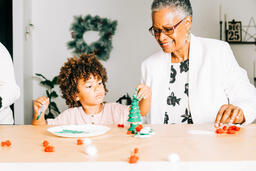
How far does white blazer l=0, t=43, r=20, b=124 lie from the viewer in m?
1.79

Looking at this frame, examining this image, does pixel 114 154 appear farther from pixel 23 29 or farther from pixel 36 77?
pixel 36 77

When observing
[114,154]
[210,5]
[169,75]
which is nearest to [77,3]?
[210,5]

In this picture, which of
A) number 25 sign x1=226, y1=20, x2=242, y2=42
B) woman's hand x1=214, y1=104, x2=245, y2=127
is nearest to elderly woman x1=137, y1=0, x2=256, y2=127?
woman's hand x1=214, y1=104, x2=245, y2=127

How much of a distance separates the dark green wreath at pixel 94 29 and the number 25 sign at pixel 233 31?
1578 millimetres

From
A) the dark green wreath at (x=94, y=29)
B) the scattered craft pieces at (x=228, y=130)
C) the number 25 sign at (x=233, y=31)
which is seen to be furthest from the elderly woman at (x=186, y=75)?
the number 25 sign at (x=233, y=31)

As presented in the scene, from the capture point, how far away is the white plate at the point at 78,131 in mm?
1215

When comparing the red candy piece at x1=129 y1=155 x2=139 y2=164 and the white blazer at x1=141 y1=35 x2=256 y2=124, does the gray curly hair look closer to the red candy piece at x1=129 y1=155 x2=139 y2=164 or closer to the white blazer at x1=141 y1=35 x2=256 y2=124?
the white blazer at x1=141 y1=35 x2=256 y2=124

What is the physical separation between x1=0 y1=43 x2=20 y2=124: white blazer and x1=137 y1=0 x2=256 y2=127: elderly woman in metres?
0.76

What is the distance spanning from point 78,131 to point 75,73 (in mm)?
749

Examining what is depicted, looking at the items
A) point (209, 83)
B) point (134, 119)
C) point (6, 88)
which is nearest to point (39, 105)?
point (6, 88)

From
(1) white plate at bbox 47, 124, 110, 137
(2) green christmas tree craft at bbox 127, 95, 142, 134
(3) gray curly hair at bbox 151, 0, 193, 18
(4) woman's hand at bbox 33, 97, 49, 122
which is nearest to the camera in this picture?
(1) white plate at bbox 47, 124, 110, 137

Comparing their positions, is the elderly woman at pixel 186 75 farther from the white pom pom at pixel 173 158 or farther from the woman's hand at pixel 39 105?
the white pom pom at pixel 173 158

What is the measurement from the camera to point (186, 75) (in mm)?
1963

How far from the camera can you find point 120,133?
1.32 metres
